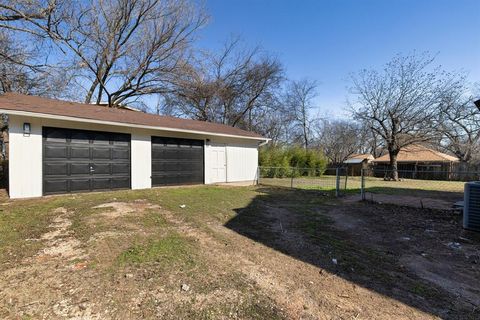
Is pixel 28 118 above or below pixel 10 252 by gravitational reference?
above

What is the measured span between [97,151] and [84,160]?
0.51 meters

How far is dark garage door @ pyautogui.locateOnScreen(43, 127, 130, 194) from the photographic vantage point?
8.30 meters

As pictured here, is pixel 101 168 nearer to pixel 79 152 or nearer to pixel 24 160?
pixel 79 152

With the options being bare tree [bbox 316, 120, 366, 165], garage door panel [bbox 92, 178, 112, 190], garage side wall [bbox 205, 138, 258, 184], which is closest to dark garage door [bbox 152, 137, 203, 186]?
garage side wall [bbox 205, 138, 258, 184]

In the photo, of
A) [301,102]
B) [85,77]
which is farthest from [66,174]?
[301,102]

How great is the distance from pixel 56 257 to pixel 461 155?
36079 mm

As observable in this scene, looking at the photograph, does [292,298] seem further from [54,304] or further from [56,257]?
[56,257]

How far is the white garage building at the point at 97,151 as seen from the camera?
784cm

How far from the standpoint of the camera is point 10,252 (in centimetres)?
351

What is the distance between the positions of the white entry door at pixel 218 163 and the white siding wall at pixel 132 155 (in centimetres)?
17

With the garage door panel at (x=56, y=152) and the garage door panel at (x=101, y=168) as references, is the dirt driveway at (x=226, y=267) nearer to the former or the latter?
the garage door panel at (x=56, y=152)

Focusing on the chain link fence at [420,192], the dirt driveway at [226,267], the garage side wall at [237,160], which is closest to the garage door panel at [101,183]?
the dirt driveway at [226,267]

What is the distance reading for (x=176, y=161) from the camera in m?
11.6

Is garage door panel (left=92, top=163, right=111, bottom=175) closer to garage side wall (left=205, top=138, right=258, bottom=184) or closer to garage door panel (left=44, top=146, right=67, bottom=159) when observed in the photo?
garage door panel (left=44, top=146, right=67, bottom=159)
